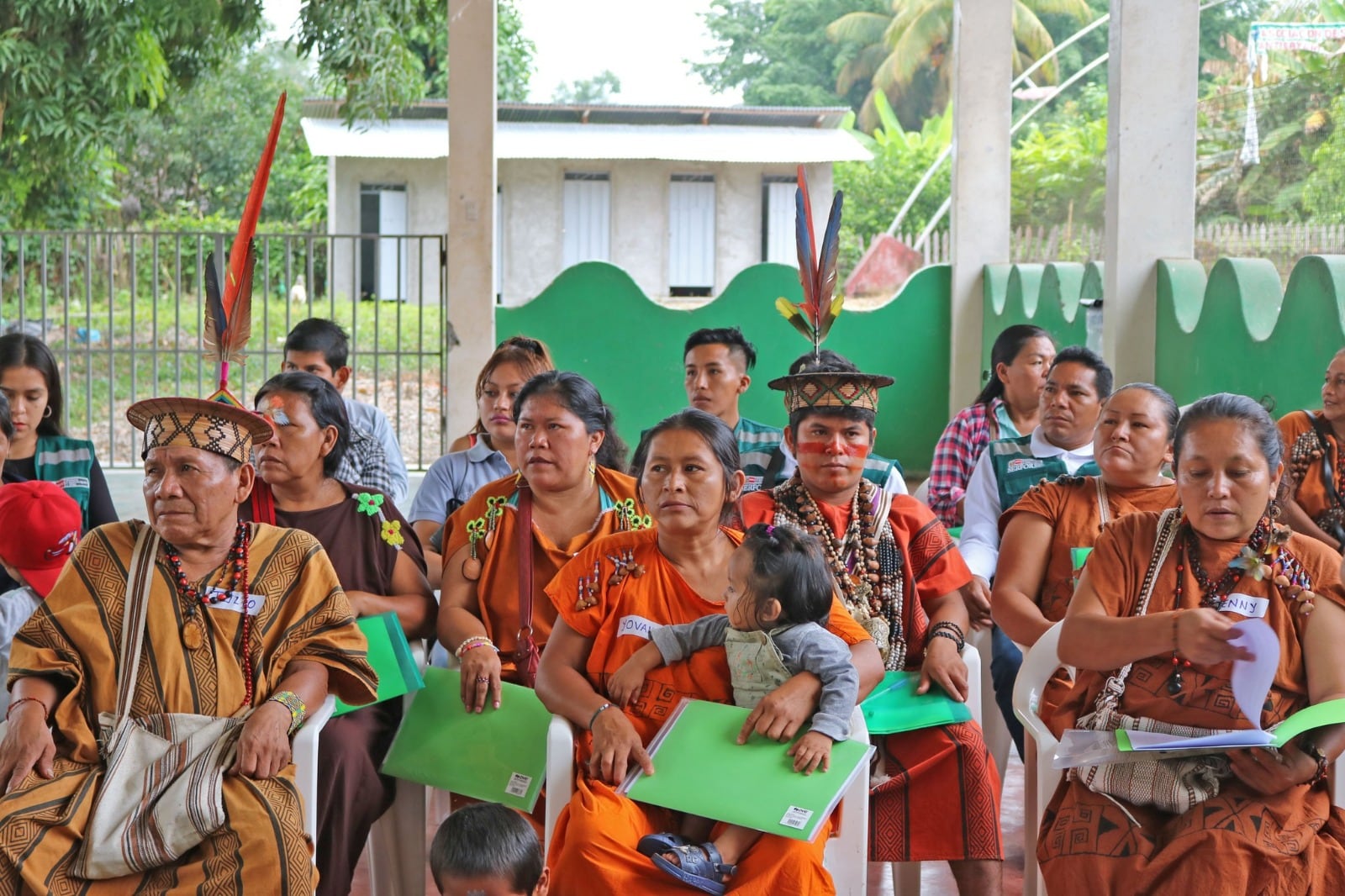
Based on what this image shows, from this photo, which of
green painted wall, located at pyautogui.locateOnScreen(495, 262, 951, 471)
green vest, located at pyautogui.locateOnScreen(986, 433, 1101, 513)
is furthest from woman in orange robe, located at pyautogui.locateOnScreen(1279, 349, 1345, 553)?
green painted wall, located at pyautogui.locateOnScreen(495, 262, 951, 471)

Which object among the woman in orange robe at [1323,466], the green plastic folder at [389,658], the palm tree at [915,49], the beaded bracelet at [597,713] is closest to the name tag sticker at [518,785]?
the beaded bracelet at [597,713]

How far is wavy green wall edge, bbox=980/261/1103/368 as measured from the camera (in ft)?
25.6

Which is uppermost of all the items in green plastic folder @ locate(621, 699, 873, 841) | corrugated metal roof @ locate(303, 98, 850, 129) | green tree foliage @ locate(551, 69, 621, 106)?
green tree foliage @ locate(551, 69, 621, 106)

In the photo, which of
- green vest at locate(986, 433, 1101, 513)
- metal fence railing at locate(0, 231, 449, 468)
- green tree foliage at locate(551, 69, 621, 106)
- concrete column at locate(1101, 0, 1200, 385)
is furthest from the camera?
green tree foliage at locate(551, 69, 621, 106)

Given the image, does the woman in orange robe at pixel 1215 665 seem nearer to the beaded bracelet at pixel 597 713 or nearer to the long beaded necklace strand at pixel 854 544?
the long beaded necklace strand at pixel 854 544

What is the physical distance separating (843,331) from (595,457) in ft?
22.0

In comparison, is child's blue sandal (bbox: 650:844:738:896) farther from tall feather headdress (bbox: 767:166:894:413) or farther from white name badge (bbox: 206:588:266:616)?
tall feather headdress (bbox: 767:166:894:413)

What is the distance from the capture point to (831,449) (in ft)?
11.3

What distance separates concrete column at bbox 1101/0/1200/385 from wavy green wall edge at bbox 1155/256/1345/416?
0.16 m

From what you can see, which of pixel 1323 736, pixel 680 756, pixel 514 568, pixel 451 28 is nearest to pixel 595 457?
pixel 514 568

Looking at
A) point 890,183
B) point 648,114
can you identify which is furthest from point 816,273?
point 890,183

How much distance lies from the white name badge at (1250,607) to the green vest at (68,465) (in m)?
3.20

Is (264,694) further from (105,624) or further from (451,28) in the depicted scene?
(451,28)

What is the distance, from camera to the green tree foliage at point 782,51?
1177 inches
